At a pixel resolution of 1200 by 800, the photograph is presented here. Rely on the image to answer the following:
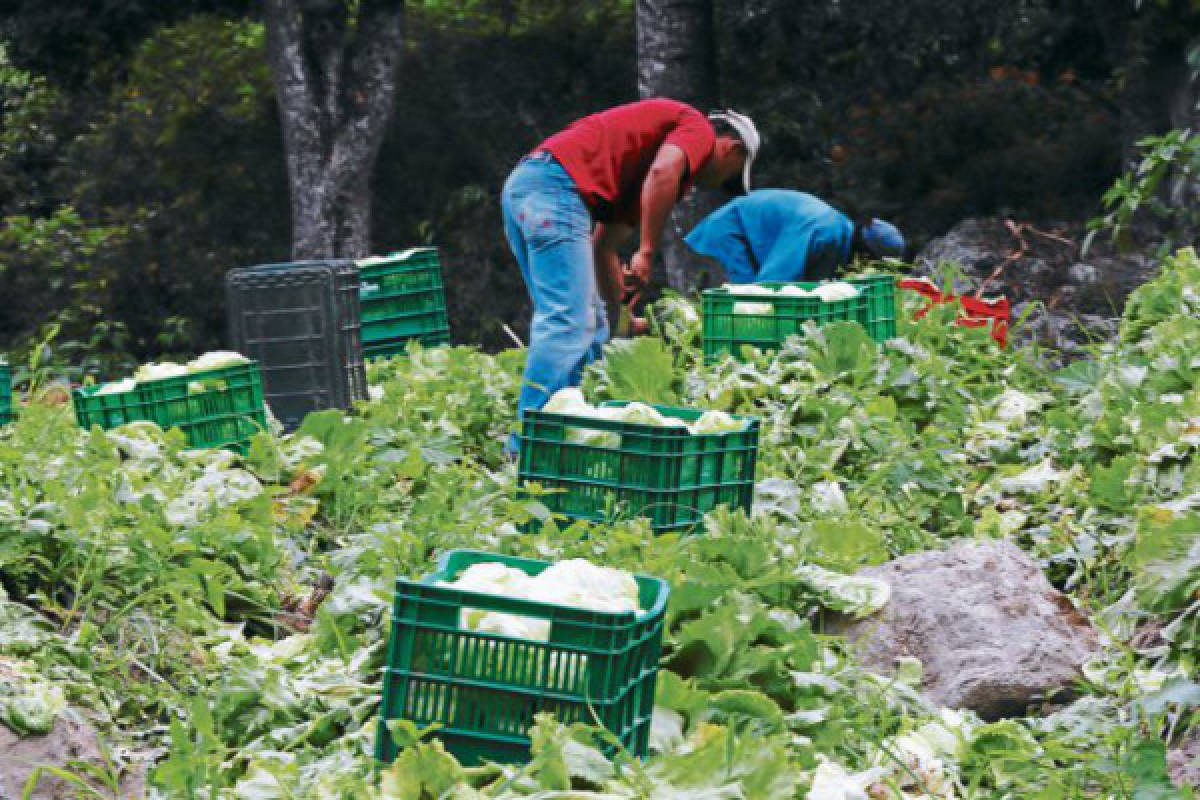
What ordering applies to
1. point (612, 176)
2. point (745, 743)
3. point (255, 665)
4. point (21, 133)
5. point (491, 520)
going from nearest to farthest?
point (745, 743) → point (255, 665) → point (491, 520) → point (612, 176) → point (21, 133)

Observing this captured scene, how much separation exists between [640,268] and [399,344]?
7.87ft

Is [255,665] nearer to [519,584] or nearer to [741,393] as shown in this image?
[519,584]

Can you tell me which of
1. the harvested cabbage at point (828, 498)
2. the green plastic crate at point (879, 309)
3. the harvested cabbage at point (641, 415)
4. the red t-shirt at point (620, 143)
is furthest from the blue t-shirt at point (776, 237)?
the harvested cabbage at point (641, 415)

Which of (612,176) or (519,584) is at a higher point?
(612,176)

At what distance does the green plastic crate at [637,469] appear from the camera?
186 inches

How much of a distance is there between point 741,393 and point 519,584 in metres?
3.07

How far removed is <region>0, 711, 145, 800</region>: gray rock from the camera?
141 inches

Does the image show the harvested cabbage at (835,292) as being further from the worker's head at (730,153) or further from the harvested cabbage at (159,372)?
the harvested cabbage at (159,372)

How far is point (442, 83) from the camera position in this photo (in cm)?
1533

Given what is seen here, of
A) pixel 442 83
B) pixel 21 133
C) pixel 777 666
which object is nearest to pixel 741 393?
pixel 777 666

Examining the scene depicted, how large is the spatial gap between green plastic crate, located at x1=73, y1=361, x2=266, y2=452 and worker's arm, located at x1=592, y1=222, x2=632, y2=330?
1.56 metres

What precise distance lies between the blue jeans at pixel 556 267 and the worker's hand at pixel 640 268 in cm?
19

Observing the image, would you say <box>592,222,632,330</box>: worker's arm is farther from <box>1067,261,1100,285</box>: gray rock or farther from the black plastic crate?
<box>1067,261,1100,285</box>: gray rock

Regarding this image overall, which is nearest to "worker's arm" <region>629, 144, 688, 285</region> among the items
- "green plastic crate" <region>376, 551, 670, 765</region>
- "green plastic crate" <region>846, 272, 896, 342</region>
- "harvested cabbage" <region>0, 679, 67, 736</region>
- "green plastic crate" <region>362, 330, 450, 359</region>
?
"green plastic crate" <region>846, 272, 896, 342</region>
